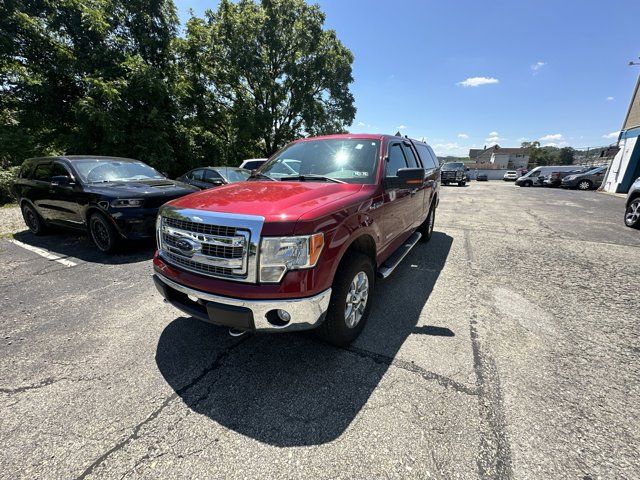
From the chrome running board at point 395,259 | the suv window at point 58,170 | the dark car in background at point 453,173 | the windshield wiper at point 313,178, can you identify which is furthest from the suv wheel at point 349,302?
the dark car in background at point 453,173

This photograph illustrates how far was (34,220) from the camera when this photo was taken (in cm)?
653

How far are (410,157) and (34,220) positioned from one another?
8.04m

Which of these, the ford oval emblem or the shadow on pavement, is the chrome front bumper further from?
the shadow on pavement

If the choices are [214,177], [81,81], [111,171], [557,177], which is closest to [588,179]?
[557,177]

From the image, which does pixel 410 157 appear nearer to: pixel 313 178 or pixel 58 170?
pixel 313 178

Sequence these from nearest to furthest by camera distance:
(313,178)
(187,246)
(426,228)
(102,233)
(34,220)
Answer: (187,246) → (313,178) → (102,233) → (426,228) → (34,220)

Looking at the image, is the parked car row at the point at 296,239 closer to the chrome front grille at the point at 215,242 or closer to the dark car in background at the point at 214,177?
the chrome front grille at the point at 215,242

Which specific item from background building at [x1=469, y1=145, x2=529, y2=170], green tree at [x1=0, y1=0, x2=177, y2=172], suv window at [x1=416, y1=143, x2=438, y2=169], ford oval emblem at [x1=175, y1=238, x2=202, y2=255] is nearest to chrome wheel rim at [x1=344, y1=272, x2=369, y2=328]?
ford oval emblem at [x1=175, y1=238, x2=202, y2=255]

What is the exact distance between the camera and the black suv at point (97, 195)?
Answer: 4957mm

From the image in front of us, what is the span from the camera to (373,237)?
2934 millimetres

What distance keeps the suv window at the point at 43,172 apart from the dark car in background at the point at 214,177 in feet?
10.4

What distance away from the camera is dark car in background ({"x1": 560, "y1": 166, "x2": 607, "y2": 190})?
22.6 metres

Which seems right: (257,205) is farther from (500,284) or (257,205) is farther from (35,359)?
(500,284)

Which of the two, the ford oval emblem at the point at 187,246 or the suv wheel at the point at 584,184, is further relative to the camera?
the suv wheel at the point at 584,184
